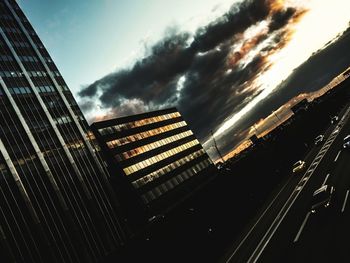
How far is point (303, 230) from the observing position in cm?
2158

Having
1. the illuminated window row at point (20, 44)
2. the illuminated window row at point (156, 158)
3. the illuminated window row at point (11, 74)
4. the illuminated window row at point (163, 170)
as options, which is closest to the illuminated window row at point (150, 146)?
the illuminated window row at point (156, 158)

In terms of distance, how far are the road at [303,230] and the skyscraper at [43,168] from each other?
47.7 meters

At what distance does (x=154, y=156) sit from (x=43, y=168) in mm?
34868

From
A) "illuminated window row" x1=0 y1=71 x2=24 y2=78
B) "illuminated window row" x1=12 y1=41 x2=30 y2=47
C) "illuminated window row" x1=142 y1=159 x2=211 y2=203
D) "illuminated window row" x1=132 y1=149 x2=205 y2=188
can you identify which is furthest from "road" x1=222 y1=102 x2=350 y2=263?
"illuminated window row" x1=12 y1=41 x2=30 y2=47

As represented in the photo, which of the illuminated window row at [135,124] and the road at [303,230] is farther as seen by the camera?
the illuminated window row at [135,124]

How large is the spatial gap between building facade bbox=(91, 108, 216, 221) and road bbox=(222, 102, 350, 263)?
185ft

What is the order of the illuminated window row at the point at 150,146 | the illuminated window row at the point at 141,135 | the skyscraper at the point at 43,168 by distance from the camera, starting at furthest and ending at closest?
the illuminated window row at the point at 141,135 → the illuminated window row at the point at 150,146 → the skyscraper at the point at 43,168

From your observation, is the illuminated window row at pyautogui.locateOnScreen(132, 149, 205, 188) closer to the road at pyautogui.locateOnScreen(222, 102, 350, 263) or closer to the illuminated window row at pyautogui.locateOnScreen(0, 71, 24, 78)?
the illuminated window row at pyautogui.locateOnScreen(0, 71, 24, 78)

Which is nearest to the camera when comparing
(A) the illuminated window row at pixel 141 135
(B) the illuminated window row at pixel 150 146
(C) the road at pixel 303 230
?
(C) the road at pixel 303 230

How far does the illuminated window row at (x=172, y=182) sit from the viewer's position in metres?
87.9

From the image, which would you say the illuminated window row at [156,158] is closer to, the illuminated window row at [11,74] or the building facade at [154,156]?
the building facade at [154,156]

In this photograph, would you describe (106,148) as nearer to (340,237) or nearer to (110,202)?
(110,202)

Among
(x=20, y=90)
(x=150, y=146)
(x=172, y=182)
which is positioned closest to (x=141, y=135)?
(x=150, y=146)

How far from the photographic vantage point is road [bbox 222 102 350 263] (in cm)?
1694
